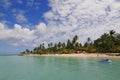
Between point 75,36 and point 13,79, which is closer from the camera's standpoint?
point 13,79

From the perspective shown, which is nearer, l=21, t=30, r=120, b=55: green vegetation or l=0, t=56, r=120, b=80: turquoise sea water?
l=0, t=56, r=120, b=80: turquoise sea water

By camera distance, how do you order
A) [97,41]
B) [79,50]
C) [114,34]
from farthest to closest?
[79,50]
[97,41]
[114,34]

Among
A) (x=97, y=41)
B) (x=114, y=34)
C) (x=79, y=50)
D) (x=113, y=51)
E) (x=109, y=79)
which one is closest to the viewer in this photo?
(x=109, y=79)

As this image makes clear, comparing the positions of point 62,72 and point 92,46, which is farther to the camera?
point 92,46

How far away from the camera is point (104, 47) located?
317 feet

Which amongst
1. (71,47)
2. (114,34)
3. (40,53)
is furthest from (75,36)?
(40,53)

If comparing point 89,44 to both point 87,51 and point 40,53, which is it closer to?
point 87,51

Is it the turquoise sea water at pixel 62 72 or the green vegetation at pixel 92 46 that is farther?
the green vegetation at pixel 92 46

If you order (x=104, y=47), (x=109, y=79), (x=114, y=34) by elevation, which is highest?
(x=114, y=34)

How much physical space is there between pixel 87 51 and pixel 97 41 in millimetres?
8095

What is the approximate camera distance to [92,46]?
10538 centimetres

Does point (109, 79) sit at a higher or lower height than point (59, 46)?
lower

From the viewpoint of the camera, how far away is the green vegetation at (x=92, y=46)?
9214 cm

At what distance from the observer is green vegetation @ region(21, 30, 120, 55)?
92.1 m
